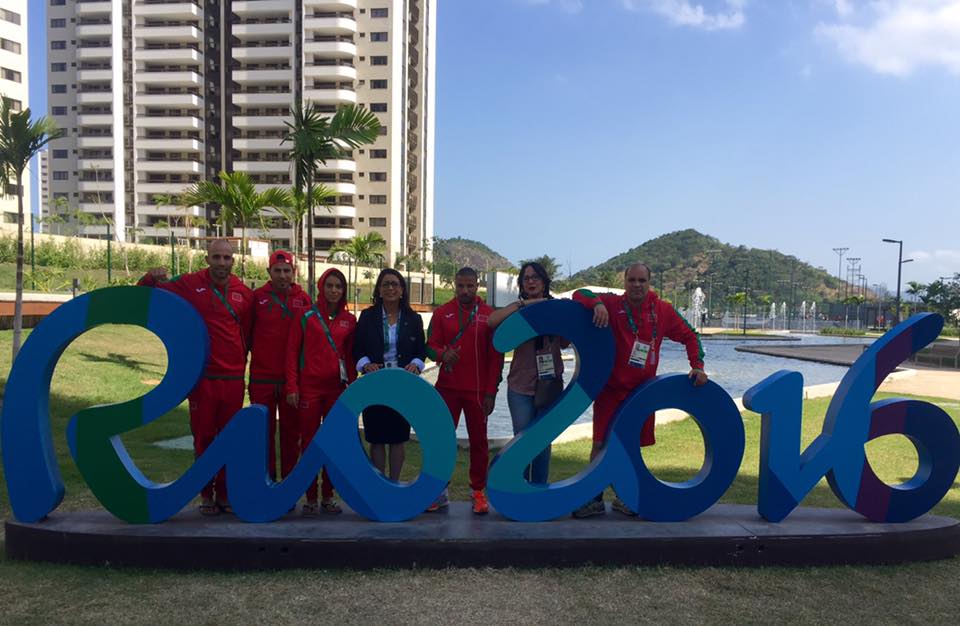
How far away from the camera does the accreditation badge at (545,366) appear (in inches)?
185

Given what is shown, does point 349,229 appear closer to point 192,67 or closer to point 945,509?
point 192,67

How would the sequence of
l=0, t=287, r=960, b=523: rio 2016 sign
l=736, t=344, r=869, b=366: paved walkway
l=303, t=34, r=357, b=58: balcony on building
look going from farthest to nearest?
1. l=303, t=34, r=357, b=58: balcony on building
2. l=736, t=344, r=869, b=366: paved walkway
3. l=0, t=287, r=960, b=523: rio 2016 sign

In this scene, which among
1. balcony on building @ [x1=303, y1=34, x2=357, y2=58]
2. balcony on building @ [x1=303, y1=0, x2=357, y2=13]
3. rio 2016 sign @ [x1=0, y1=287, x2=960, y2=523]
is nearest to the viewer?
rio 2016 sign @ [x1=0, y1=287, x2=960, y2=523]

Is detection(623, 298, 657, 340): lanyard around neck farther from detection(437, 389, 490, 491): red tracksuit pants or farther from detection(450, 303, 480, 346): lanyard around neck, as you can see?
detection(437, 389, 490, 491): red tracksuit pants

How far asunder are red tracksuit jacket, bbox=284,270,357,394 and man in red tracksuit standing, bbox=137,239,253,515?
0.40m

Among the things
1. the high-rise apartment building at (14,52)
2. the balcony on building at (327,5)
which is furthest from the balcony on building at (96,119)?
the balcony on building at (327,5)

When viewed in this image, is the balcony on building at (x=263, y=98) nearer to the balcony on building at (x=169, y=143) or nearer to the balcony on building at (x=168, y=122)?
the balcony on building at (x=168, y=122)

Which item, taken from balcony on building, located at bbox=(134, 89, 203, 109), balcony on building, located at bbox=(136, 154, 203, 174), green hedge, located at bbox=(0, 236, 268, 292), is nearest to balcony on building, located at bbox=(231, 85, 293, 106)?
balcony on building, located at bbox=(134, 89, 203, 109)

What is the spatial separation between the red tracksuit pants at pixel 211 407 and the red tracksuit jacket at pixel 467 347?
142 centimetres

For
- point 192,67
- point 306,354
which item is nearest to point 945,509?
point 306,354

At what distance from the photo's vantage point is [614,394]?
4832 millimetres

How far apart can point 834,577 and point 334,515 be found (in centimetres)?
346

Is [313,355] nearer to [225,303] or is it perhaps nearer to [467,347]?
[225,303]

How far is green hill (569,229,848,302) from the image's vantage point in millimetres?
110688
